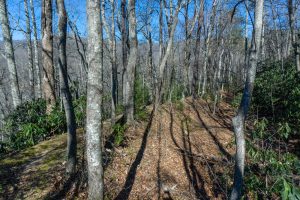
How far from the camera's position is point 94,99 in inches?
176

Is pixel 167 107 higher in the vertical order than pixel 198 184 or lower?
higher

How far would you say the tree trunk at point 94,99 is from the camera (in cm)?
434

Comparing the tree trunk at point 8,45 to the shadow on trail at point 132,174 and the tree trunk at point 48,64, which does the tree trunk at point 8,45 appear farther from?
the shadow on trail at point 132,174

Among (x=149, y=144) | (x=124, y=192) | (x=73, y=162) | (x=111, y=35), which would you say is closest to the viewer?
(x=73, y=162)

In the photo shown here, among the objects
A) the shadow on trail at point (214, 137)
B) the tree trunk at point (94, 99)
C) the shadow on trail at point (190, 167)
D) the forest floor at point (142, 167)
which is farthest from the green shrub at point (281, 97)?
the tree trunk at point (94, 99)

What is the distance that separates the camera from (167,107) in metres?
13.8

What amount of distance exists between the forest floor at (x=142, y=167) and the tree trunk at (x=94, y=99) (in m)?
1.26

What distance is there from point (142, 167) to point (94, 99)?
3.92m

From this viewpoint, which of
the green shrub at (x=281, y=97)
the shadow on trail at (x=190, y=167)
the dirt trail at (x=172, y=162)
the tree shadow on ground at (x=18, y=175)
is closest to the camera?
the tree shadow on ground at (x=18, y=175)

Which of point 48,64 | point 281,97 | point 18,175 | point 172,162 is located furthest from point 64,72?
point 281,97

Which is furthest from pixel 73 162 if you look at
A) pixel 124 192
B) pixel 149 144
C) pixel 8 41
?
pixel 8 41

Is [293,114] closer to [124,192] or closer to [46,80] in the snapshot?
[124,192]

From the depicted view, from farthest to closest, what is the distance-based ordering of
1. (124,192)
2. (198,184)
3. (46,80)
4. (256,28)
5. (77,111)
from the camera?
(46,80), (77,111), (198,184), (124,192), (256,28)

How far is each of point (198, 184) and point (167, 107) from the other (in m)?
→ 6.35
